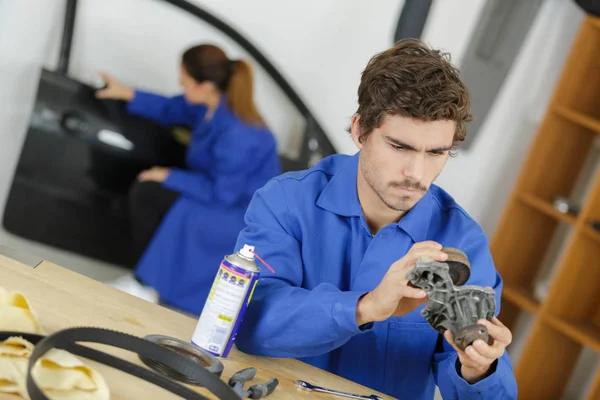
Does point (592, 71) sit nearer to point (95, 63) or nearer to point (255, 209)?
point (95, 63)

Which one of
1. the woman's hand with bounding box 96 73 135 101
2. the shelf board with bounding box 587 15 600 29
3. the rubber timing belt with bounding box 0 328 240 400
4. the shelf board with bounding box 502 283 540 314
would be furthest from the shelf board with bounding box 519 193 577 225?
the rubber timing belt with bounding box 0 328 240 400

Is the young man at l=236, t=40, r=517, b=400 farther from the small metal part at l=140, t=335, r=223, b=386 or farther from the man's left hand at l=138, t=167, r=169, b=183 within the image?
the man's left hand at l=138, t=167, r=169, b=183

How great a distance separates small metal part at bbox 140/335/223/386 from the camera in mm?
1205

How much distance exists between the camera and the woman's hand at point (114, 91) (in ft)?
10.9

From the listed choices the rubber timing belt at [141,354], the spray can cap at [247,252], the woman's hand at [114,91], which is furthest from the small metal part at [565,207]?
the rubber timing belt at [141,354]

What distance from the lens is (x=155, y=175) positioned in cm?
337

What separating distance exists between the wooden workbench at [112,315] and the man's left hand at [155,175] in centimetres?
192

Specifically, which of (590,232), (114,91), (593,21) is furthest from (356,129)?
(593,21)

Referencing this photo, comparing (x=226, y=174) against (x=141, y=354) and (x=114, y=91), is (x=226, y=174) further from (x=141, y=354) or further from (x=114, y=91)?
(x=141, y=354)

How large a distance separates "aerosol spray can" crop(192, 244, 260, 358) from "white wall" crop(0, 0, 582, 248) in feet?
7.44

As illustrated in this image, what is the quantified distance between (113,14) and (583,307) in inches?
96.3

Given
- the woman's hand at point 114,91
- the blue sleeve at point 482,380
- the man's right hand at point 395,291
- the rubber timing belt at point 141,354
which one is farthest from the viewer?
the woman's hand at point 114,91

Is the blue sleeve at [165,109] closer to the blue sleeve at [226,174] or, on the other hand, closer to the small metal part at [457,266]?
the blue sleeve at [226,174]

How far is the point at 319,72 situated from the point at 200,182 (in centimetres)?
88
